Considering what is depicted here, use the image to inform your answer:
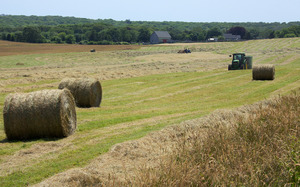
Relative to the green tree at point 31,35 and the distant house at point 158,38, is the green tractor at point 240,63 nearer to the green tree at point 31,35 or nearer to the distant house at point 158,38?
the green tree at point 31,35

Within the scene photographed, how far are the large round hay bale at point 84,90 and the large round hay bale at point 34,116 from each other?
5.43 m

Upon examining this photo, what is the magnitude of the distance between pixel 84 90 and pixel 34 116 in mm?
5906

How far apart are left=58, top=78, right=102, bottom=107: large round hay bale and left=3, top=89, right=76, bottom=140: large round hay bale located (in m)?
5.43

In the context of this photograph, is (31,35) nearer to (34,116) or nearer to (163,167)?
(34,116)

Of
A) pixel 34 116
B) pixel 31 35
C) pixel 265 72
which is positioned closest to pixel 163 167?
pixel 34 116

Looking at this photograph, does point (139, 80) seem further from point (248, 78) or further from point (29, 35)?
point (29, 35)

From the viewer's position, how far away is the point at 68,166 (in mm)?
8078

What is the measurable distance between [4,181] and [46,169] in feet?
3.02

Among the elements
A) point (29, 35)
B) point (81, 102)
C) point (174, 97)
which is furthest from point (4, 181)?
point (29, 35)

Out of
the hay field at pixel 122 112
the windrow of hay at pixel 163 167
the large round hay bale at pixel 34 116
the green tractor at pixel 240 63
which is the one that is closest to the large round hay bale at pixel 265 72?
the hay field at pixel 122 112

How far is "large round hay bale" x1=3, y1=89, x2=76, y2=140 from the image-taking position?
1027cm

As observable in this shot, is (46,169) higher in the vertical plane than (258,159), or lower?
lower

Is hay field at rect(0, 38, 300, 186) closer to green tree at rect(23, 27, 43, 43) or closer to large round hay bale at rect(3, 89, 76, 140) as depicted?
large round hay bale at rect(3, 89, 76, 140)

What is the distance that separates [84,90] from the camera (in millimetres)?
16188
